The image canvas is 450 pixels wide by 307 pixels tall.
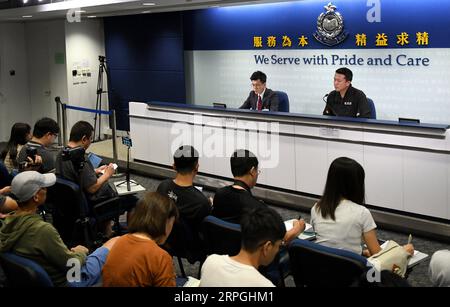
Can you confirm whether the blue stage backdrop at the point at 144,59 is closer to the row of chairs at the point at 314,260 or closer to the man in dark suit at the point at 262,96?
the man in dark suit at the point at 262,96

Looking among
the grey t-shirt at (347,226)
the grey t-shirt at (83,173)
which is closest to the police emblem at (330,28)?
the grey t-shirt at (83,173)

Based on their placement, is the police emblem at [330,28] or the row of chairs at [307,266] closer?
the row of chairs at [307,266]

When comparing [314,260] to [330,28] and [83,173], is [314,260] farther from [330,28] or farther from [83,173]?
[330,28]

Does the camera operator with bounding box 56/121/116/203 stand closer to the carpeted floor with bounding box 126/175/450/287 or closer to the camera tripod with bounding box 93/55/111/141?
the carpeted floor with bounding box 126/175/450/287

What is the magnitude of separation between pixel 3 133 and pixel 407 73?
799 cm

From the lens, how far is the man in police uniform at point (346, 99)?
6246mm

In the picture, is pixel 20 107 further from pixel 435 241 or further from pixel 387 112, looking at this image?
pixel 435 241

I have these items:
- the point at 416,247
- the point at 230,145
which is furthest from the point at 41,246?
the point at 230,145

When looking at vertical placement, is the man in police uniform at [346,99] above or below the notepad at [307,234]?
above

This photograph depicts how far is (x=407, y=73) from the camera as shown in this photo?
23.1ft

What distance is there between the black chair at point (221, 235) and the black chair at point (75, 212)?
1.37 m

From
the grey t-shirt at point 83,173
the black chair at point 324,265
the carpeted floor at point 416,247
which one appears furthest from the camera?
the grey t-shirt at point 83,173

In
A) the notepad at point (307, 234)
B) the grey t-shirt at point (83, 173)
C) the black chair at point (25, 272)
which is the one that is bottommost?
the notepad at point (307, 234)
